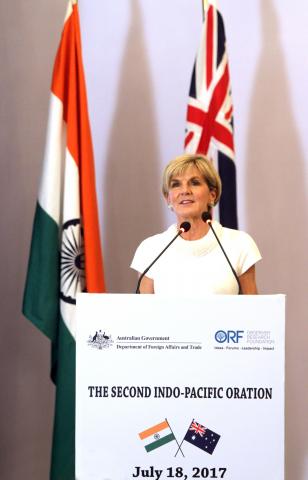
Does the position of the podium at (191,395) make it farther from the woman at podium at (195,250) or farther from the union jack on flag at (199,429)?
the woman at podium at (195,250)

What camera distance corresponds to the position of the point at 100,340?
72.2 inches

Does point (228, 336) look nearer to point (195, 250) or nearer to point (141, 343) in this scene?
point (141, 343)

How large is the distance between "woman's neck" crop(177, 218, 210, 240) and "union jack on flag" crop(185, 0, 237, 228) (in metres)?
0.78

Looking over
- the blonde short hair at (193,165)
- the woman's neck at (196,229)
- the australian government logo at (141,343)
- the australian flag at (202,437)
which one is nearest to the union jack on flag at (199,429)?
the australian flag at (202,437)

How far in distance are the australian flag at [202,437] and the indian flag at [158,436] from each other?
0.16 feet

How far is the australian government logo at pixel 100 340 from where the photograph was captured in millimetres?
1830

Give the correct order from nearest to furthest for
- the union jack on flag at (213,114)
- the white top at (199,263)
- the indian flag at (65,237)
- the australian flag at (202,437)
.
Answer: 1. the australian flag at (202,437)
2. the white top at (199,263)
3. the indian flag at (65,237)
4. the union jack on flag at (213,114)

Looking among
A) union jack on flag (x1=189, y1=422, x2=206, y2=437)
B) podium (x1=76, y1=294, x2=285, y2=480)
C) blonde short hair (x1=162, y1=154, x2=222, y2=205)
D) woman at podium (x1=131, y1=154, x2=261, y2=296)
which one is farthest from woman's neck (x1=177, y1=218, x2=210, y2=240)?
union jack on flag (x1=189, y1=422, x2=206, y2=437)

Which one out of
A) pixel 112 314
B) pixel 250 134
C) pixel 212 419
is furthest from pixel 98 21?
pixel 212 419

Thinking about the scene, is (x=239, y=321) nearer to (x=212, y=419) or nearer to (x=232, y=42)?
(x=212, y=419)

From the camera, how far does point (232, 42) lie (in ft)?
11.6

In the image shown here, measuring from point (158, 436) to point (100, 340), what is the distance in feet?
0.99

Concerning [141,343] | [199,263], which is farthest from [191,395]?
[199,263]

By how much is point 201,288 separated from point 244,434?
1.90 ft
